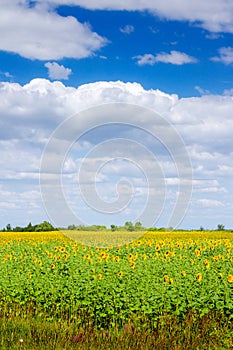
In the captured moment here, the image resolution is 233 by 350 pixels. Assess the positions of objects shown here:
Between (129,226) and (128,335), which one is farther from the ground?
(129,226)

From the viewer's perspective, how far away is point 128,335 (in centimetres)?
666

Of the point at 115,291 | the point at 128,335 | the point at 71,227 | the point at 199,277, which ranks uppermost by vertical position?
the point at 71,227

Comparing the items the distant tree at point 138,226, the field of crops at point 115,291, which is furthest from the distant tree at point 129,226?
the field of crops at point 115,291

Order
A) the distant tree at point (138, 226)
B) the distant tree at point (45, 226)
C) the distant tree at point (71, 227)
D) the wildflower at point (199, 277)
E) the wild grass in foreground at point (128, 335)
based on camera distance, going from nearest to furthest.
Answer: the wild grass in foreground at point (128, 335) < the wildflower at point (199, 277) < the distant tree at point (138, 226) < the distant tree at point (71, 227) < the distant tree at point (45, 226)

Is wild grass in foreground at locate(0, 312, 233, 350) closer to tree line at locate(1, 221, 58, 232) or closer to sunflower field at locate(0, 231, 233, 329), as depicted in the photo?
sunflower field at locate(0, 231, 233, 329)

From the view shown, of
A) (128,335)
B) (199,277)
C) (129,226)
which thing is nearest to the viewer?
(128,335)

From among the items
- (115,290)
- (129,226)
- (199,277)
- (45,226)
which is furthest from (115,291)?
(45,226)

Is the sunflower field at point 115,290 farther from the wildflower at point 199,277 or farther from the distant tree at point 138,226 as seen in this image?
the distant tree at point 138,226

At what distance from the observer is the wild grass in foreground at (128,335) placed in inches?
253

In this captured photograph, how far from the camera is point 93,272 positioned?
8.62 metres

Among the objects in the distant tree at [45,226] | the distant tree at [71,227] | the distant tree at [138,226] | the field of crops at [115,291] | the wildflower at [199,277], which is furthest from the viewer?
the distant tree at [45,226]

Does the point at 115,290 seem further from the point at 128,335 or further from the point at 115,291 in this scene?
the point at 128,335

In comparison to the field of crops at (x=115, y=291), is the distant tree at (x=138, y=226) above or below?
above

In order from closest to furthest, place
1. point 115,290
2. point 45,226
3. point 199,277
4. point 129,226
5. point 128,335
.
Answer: point 128,335, point 115,290, point 199,277, point 129,226, point 45,226
